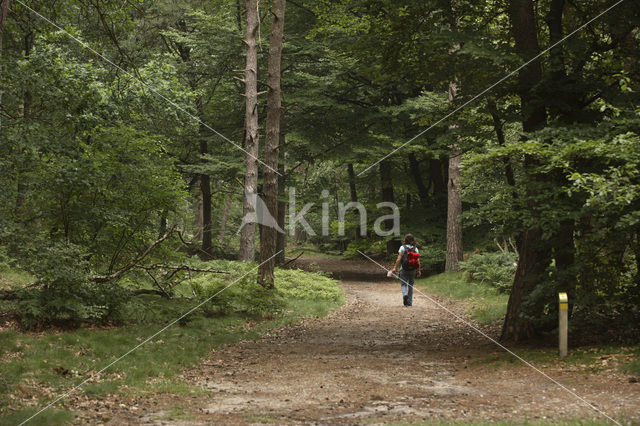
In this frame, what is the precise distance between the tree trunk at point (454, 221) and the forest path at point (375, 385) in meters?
9.01

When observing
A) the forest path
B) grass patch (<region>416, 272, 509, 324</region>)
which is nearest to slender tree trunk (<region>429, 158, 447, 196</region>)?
grass patch (<region>416, 272, 509, 324</region>)

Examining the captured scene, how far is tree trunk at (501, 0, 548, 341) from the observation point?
31.9 ft

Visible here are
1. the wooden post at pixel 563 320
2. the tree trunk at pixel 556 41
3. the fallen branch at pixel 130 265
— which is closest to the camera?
the wooden post at pixel 563 320

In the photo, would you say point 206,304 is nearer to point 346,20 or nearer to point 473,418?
point 473,418

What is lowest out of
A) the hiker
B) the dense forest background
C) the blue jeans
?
the blue jeans

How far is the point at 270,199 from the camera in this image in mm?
15188

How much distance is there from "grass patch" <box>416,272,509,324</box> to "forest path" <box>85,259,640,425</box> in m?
1.33

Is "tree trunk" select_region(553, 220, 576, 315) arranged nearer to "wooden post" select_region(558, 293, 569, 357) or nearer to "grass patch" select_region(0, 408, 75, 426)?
"wooden post" select_region(558, 293, 569, 357)

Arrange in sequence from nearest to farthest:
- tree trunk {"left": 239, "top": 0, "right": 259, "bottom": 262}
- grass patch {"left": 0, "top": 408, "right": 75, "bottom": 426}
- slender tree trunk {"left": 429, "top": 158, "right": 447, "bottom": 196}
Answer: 1. grass patch {"left": 0, "top": 408, "right": 75, "bottom": 426}
2. tree trunk {"left": 239, "top": 0, "right": 259, "bottom": 262}
3. slender tree trunk {"left": 429, "top": 158, "right": 447, "bottom": 196}

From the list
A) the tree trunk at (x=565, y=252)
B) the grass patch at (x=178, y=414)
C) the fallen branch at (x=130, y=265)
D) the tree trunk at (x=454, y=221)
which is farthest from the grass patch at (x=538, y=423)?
the tree trunk at (x=454, y=221)

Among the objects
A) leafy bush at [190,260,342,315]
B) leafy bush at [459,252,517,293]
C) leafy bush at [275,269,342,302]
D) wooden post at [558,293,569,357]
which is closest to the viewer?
wooden post at [558,293,569,357]

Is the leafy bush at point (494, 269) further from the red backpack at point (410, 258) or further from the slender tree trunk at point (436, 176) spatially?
the slender tree trunk at point (436, 176)

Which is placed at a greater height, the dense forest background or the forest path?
the dense forest background

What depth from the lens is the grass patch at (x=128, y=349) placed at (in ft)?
22.5
